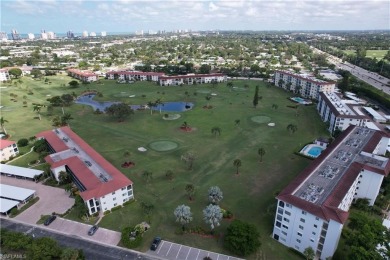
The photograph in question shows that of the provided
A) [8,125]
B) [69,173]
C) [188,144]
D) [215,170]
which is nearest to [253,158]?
[215,170]

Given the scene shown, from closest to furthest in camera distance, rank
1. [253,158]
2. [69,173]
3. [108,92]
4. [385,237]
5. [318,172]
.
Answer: [385,237] < [318,172] < [69,173] < [253,158] < [108,92]

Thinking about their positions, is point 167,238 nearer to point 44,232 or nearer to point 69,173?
point 44,232

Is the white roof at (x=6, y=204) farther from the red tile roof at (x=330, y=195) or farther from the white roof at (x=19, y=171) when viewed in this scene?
the red tile roof at (x=330, y=195)

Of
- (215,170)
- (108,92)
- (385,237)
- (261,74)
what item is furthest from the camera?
(261,74)

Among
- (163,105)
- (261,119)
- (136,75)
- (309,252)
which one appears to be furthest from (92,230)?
(136,75)

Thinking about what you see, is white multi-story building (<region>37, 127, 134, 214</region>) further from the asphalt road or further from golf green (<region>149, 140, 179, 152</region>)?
golf green (<region>149, 140, 179, 152</region>)

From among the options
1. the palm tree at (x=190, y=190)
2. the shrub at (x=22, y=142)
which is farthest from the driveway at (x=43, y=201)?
the palm tree at (x=190, y=190)
